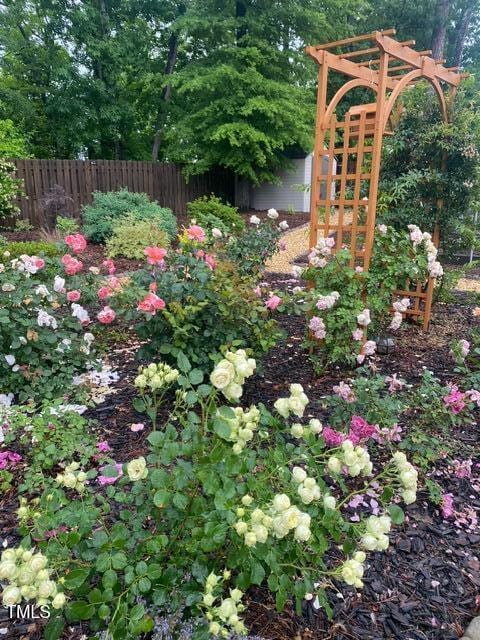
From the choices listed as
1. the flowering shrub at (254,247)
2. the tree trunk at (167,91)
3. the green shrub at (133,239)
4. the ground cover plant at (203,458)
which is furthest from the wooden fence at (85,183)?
the ground cover plant at (203,458)

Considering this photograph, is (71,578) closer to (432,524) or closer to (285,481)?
(285,481)

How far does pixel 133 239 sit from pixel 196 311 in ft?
15.9

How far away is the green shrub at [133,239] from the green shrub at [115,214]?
21.1 inches

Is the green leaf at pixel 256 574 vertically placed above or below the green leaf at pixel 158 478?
below

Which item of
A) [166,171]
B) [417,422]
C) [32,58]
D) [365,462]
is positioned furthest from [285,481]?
[32,58]

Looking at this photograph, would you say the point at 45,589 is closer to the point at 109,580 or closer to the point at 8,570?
the point at 8,570

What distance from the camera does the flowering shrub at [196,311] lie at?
2543 millimetres

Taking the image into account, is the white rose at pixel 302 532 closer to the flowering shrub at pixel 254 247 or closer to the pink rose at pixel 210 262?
the pink rose at pixel 210 262

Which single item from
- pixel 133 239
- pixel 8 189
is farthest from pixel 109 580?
pixel 8 189

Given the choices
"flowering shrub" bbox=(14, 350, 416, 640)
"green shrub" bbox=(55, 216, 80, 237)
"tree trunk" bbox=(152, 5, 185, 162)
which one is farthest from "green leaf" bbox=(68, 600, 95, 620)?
"tree trunk" bbox=(152, 5, 185, 162)

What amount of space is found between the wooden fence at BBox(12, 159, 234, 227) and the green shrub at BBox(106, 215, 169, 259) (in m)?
2.21

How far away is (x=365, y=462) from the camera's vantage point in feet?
4.04

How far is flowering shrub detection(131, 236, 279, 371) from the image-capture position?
2.54 metres

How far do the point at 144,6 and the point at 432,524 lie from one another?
1659 centimetres
